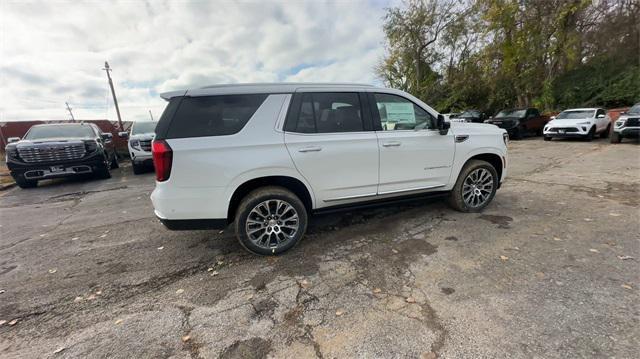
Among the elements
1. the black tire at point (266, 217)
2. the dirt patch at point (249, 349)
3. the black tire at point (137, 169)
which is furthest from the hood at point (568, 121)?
the black tire at point (137, 169)

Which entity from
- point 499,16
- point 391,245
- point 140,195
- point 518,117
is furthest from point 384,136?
point 499,16

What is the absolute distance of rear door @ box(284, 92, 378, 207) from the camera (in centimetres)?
316

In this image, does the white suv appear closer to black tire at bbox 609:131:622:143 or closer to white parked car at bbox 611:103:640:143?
white parked car at bbox 611:103:640:143

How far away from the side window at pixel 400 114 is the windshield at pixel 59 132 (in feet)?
28.6

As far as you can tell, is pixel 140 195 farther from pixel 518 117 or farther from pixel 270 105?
pixel 518 117

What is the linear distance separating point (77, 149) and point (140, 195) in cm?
281

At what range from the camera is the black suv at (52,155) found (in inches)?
279

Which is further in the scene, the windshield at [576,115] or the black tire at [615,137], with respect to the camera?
the windshield at [576,115]

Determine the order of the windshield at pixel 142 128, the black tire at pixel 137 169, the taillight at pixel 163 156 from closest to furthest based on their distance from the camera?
the taillight at pixel 163 156 < the black tire at pixel 137 169 < the windshield at pixel 142 128

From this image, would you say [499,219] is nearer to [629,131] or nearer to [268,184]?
[268,184]

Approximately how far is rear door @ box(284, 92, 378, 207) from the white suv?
1 centimetres

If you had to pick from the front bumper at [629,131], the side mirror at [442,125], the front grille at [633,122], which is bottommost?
the front bumper at [629,131]

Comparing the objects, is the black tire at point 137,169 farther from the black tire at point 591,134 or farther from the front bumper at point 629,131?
the black tire at point 591,134

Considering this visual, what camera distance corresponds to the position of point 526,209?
4.39 metres
